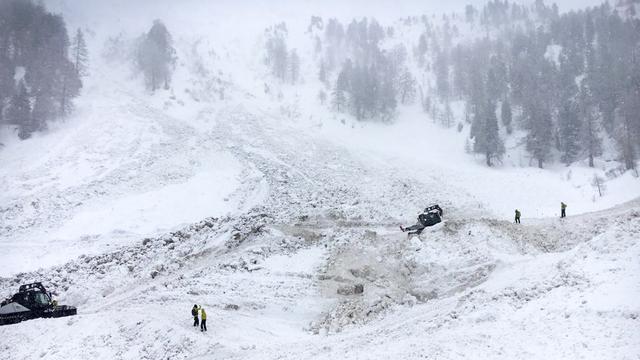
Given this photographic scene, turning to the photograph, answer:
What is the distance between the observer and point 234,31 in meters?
116

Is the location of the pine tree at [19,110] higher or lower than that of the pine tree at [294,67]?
lower

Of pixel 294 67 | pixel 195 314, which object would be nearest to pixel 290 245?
pixel 195 314

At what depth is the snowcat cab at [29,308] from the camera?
25594 mm

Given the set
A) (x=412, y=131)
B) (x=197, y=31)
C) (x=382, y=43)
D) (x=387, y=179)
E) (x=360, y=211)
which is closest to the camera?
(x=360, y=211)

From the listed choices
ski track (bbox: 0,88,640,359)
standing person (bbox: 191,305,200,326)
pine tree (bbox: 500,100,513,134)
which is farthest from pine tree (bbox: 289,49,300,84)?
standing person (bbox: 191,305,200,326)

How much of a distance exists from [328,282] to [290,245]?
18.6 ft

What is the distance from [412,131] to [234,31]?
185 feet

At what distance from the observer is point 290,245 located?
107ft

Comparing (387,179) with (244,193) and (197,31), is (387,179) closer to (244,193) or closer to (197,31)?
(244,193)

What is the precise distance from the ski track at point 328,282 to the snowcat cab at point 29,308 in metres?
0.71

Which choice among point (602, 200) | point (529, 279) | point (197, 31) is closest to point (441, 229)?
point (529, 279)

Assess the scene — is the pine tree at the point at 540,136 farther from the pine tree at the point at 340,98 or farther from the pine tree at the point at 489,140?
the pine tree at the point at 340,98

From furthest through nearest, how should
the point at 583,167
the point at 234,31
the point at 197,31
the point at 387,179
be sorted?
1. the point at 234,31
2. the point at 197,31
3. the point at 583,167
4. the point at 387,179

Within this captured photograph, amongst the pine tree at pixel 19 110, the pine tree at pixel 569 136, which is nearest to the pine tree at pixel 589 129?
the pine tree at pixel 569 136
